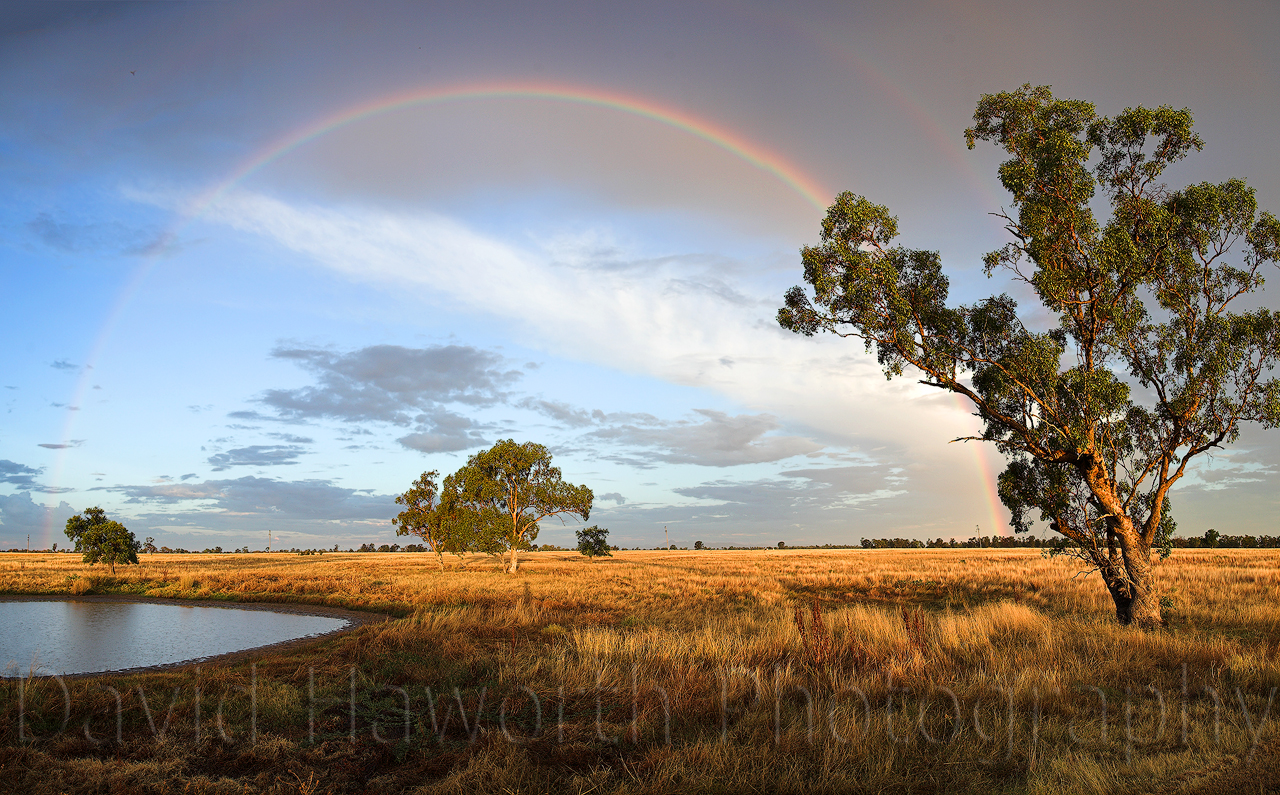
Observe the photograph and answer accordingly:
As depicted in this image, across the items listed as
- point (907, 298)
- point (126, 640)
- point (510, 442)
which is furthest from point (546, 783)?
point (510, 442)

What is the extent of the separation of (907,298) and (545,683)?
1393 centimetres

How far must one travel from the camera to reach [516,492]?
5078 cm

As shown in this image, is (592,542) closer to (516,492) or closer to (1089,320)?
(516,492)

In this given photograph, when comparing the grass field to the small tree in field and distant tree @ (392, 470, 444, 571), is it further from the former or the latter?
distant tree @ (392, 470, 444, 571)

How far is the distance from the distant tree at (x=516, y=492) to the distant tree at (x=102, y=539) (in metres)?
21.1

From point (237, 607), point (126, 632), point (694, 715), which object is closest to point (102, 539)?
point (237, 607)

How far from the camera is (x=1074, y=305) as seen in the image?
16.3 m

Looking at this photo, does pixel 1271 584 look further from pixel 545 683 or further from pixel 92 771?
pixel 92 771

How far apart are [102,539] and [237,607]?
2175 cm

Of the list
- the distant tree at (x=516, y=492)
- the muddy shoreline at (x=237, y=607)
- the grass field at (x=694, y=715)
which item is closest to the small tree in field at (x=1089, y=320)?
the grass field at (x=694, y=715)

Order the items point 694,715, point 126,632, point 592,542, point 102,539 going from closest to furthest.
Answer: point 694,715 → point 126,632 → point 102,539 → point 592,542

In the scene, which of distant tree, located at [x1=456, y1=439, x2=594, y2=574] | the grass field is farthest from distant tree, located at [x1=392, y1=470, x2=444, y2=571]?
the grass field

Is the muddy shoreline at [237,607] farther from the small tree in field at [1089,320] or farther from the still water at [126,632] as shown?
the small tree in field at [1089,320]

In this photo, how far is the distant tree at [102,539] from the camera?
4038cm
